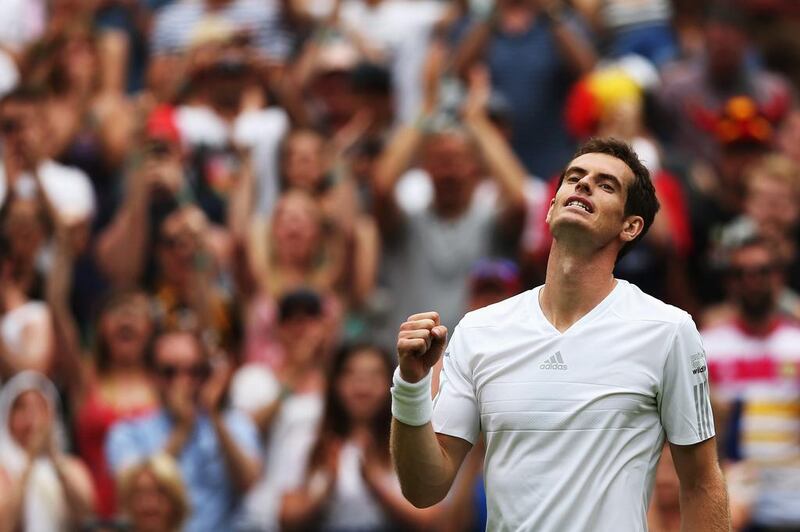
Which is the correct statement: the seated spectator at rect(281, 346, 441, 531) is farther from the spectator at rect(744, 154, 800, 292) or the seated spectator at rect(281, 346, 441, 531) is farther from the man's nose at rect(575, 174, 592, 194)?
the man's nose at rect(575, 174, 592, 194)

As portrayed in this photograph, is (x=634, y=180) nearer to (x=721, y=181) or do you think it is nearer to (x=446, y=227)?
(x=446, y=227)

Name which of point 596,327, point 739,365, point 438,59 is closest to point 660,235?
point 739,365

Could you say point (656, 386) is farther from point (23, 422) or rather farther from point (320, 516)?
point (23, 422)

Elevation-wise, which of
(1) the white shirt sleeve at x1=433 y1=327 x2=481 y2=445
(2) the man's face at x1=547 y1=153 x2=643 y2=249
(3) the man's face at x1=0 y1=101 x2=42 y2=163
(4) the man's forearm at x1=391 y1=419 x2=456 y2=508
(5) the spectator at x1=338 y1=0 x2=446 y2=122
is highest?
(5) the spectator at x1=338 y1=0 x2=446 y2=122

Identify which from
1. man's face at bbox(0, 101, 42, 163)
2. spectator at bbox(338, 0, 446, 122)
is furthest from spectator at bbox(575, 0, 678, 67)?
man's face at bbox(0, 101, 42, 163)

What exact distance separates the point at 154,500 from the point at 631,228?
415cm

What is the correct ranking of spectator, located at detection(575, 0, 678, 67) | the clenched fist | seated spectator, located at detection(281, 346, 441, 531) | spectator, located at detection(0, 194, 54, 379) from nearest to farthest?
the clenched fist → seated spectator, located at detection(281, 346, 441, 531) → spectator, located at detection(0, 194, 54, 379) → spectator, located at detection(575, 0, 678, 67)

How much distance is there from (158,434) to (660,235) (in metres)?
3.07

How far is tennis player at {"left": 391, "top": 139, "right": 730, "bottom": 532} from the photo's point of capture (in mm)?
4672

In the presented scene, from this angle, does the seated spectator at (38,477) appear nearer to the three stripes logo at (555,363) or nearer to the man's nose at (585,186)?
the three stripes logo at (555,363)

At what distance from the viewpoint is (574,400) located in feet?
15.5

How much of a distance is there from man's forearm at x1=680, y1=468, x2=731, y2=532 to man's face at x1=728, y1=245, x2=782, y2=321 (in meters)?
→ 4.22

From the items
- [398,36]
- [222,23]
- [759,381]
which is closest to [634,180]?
[759,381]

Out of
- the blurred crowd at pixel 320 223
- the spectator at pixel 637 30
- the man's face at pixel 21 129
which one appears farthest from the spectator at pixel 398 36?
the man's face at pixel 21 129
